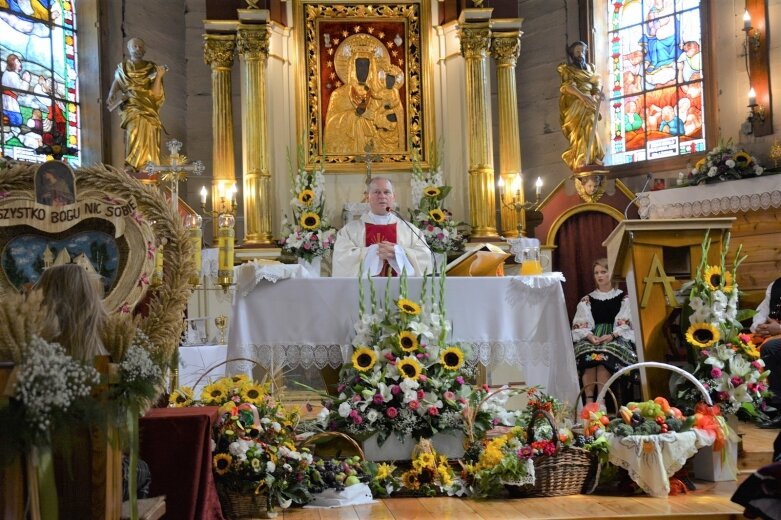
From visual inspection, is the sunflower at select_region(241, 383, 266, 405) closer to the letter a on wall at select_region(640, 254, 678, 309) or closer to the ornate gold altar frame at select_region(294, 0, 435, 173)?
the letter a on wall at select_region(640, 254, 678, 309)

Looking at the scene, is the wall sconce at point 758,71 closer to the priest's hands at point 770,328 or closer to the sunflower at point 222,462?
the priest's hands at point 770,328

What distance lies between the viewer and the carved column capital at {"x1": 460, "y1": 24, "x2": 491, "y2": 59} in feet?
30.7

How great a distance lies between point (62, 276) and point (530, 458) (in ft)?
8.76

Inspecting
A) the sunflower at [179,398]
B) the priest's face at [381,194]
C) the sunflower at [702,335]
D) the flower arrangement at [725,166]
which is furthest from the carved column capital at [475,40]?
the sunflower at [179,398]

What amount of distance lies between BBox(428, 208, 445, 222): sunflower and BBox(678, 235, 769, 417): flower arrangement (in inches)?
138

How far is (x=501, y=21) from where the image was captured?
32.1 ft

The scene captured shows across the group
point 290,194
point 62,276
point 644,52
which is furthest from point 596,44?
point 62,276

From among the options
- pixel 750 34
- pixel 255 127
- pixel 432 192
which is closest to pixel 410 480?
pixel 432 192

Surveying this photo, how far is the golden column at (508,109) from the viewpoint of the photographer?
9727 millimetres

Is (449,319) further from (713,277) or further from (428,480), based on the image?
(713,277)

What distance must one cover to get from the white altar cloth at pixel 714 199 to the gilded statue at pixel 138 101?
506 cm

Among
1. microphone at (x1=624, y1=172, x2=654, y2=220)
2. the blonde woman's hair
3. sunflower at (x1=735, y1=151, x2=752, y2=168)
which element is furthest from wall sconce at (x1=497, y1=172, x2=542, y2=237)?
the blonde woman's hair

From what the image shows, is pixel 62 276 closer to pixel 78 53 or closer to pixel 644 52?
pixel 78 53

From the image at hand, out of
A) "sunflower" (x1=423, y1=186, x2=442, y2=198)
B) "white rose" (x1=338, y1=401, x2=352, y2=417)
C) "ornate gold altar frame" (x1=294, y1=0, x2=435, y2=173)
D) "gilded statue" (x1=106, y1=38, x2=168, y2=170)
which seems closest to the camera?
"white rose" (x1=338, y1=401, x2=352, y2=417)
